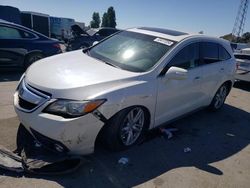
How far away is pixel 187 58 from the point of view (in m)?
4.52

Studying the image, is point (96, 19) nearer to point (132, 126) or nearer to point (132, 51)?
point (132, 51)

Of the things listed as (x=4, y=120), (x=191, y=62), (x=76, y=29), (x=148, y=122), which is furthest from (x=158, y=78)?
(x=76, y=29)

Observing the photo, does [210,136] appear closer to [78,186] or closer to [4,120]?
[78,186]

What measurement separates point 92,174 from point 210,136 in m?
2.56

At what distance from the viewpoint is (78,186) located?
9.92 ft

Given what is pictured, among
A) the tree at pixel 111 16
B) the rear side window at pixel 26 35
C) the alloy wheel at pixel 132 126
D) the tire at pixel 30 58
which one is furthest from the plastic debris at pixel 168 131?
the tree at pixel 111 16

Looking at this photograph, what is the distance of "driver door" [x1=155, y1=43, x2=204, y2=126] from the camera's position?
158 inches

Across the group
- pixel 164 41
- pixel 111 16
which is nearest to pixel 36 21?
pixel 164 41

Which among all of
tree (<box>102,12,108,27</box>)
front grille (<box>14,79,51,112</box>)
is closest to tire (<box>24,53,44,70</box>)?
front grille (<box>14,79,51,112</box>)

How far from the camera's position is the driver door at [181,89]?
13.2ft

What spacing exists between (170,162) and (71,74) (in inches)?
73.1

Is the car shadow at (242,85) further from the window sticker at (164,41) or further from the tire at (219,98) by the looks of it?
the window sticker at (164,41)

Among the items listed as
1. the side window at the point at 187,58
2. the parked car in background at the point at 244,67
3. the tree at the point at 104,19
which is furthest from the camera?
the tree at the point at 104,19

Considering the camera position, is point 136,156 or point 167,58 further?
point 167,58
